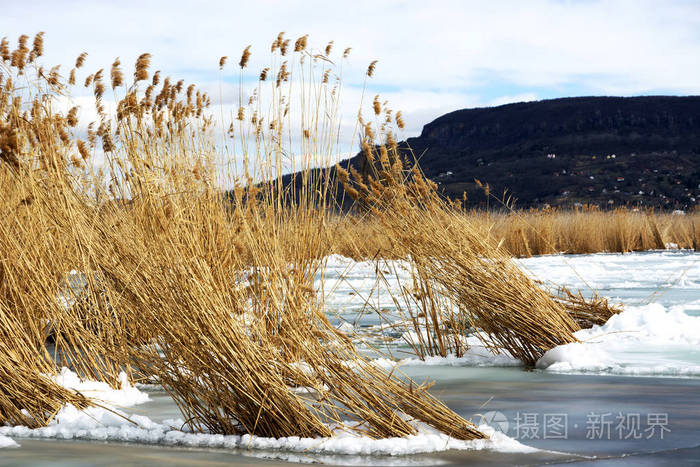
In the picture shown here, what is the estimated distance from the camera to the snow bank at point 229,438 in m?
2.34

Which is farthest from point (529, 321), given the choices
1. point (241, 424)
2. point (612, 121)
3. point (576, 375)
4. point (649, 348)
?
point (612, 121)

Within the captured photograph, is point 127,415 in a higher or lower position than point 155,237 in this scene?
lower

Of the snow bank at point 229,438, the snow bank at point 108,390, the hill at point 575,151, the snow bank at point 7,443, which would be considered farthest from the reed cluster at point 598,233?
the hill at point 575,151

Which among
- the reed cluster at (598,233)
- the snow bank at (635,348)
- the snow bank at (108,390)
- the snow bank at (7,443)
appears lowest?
the reed cluster at (598,233)

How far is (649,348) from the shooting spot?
3965mm

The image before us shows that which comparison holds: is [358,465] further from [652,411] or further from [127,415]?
[652,411]

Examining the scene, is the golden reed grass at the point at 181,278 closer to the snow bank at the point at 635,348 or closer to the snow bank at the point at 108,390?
the snow bank at the point at 108,390

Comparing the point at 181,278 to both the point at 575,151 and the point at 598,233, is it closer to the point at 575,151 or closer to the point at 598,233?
the point at 598,233

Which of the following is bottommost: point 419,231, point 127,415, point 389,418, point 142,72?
point 127,415

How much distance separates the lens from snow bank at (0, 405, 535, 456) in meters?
2.34

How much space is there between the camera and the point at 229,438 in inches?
96.5

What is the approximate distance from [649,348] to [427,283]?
4.16 feet

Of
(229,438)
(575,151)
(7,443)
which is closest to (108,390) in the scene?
(7,443)

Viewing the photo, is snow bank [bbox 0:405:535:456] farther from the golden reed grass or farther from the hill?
the hill
